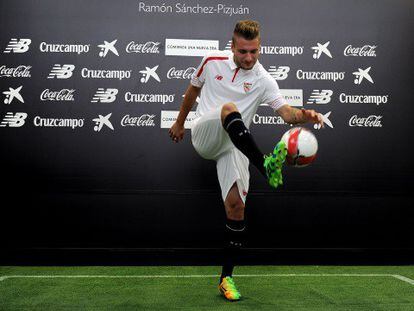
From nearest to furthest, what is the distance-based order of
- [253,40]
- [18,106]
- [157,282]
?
[253,40] < [157,282] < [18,106]

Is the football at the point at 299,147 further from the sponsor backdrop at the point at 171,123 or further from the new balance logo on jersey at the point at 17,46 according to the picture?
the new balance logo on jersey at the point at 17,46

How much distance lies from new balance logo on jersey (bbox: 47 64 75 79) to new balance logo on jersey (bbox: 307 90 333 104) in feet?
6.98

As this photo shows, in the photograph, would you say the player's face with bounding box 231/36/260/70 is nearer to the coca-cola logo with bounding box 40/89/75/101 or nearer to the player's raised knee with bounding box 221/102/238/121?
the player's raised knee with bounding box 221/102/238/121

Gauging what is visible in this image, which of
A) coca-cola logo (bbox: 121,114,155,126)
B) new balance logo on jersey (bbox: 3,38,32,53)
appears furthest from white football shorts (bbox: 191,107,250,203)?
new balance logo on jersey (bbox: 3,38,32,53)

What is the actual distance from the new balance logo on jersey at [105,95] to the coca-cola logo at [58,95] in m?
0.20

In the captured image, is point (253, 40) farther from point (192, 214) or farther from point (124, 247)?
point (124, 247)

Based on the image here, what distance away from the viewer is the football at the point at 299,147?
7.82 ft

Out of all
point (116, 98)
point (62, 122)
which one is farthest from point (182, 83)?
point (62, 122)

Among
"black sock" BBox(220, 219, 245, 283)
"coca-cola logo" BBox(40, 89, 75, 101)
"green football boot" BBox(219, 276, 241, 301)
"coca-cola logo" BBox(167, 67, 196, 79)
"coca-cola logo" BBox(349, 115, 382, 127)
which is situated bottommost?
"green football boot" BBox(219, 276, 241, 301)

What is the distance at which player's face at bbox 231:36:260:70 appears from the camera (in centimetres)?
275

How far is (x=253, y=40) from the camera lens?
2740mm

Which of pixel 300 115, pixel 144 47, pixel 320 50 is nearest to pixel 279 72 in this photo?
pixel 320 50

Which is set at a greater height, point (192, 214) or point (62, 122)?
point (62, 122)

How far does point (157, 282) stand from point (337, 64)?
247 centimetres
